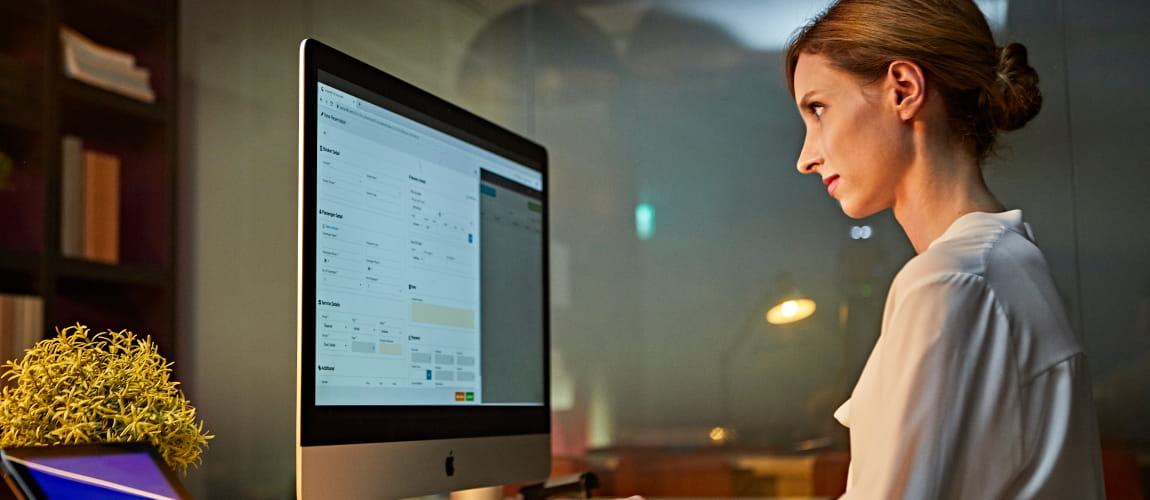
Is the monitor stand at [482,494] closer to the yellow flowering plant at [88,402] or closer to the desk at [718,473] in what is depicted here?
the yellow flowering plant at [88,402]

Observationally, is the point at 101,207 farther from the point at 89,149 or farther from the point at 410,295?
the point at 410,295

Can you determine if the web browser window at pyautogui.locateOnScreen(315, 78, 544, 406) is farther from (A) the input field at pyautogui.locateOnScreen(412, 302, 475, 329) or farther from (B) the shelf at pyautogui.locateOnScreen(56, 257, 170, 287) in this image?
(B) the shelf at pyautogui.locateOnScreen(56, 257, 170, 287)

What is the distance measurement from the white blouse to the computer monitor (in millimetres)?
534

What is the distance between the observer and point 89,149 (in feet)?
7.72

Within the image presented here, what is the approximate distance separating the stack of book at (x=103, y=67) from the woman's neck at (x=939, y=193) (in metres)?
1.74

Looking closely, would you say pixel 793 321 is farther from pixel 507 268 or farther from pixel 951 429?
pixel 951 429

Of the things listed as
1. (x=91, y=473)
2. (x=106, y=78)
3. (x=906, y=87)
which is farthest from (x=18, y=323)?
(x=906, y=87)

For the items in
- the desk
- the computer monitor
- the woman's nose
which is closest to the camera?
the computer monitor

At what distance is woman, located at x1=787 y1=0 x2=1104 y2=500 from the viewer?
947 mm

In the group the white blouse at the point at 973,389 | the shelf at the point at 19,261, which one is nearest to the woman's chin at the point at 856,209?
the white blouse at the point at 973,389

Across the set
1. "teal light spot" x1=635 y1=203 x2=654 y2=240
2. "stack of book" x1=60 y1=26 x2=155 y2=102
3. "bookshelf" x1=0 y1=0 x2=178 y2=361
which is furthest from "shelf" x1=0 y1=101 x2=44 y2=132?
"teal light spot" x1=635 y1=203 x2=654 y2=240

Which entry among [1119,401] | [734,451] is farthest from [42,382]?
[1119,401]

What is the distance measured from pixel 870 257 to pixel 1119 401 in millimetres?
588

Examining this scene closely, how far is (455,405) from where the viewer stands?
55.4 inches
